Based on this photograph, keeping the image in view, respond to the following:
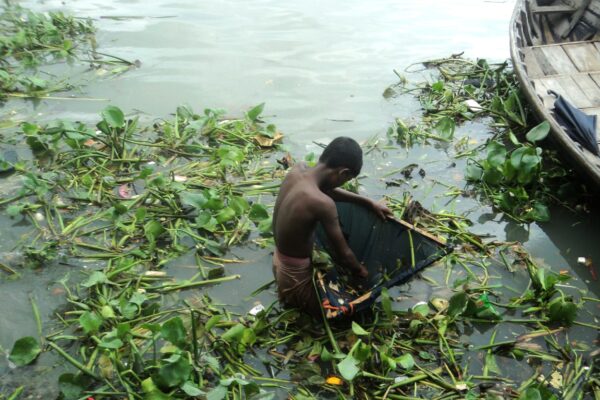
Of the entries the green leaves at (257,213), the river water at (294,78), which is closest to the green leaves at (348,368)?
the river water at (294,78)

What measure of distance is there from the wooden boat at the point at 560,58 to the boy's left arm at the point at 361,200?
1515 millimetres

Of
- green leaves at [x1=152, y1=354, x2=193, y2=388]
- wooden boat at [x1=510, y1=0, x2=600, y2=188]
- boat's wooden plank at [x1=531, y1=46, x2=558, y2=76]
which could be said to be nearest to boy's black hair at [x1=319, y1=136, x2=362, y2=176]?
green leaves at [x1=152, y1=354, x2=193, y2=388]

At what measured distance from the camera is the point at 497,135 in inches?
207

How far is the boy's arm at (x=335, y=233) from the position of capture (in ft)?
9.10

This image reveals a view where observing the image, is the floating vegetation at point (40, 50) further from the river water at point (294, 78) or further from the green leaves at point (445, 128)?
the green leaves at point (445, 128)

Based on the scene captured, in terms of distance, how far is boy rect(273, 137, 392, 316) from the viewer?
2.79 meters

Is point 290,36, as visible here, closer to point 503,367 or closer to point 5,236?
point 5,236

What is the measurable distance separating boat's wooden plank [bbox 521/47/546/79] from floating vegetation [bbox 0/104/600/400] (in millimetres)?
2313

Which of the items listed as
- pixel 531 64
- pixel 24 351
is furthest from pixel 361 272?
pixel 531 64

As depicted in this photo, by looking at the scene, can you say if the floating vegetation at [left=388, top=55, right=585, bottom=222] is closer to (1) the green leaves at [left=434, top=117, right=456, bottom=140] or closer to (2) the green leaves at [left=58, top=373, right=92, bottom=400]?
(1) the green leaves at [left=434, top=117, right=456, bottom=140]

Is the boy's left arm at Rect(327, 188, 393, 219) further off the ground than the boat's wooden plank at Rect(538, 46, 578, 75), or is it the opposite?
the boat's wooden plank at Rect(538, 46, 578, 75)

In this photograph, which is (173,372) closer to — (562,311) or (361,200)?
(361,200)

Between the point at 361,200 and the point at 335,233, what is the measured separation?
531 millimetres

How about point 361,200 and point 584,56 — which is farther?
point 584,56
